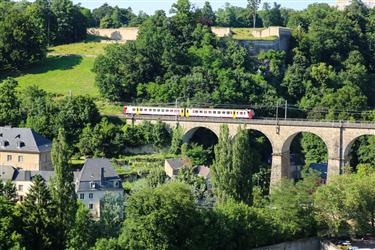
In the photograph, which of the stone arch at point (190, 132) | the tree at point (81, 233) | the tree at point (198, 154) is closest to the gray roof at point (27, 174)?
the tree at point (81, 233)

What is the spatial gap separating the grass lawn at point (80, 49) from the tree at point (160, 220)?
56.9 m

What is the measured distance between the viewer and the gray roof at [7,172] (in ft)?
179

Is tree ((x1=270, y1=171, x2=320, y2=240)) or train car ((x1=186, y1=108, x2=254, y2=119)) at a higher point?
train car ((x1=186, y1=108, x2=254, y2=119))

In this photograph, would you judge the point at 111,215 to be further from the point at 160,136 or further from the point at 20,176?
→ the point at 160,136

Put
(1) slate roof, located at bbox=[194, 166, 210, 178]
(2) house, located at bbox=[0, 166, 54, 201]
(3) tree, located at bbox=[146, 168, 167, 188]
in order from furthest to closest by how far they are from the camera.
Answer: (1) slate roof, located at bbox=[194, 166, 210, 178], (3) tree, located at bbox=[146, 168, 167, 188], (2) house, located at bbox=[0, 166, 54, 201]

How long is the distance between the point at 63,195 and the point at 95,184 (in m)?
9.00

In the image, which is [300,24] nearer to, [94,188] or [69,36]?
[69,36]

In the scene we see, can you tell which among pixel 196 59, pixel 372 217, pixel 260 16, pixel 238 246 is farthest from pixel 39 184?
pixel 260 16

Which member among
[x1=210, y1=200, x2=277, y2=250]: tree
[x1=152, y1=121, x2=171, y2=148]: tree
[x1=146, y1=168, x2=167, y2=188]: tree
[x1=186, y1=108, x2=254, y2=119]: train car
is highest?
[x1=186, y1=108, x2=254, y2=119]: train car

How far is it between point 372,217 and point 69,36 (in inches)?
2590

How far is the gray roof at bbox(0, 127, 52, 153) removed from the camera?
59188mm

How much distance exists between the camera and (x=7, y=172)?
181ft

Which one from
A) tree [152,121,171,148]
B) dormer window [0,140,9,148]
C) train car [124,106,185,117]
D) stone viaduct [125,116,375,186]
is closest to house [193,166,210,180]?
stone viaduct [125,116,375,186]

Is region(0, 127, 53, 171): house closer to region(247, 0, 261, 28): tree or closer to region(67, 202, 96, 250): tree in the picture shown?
region(67, 202, 96, 250): tree
